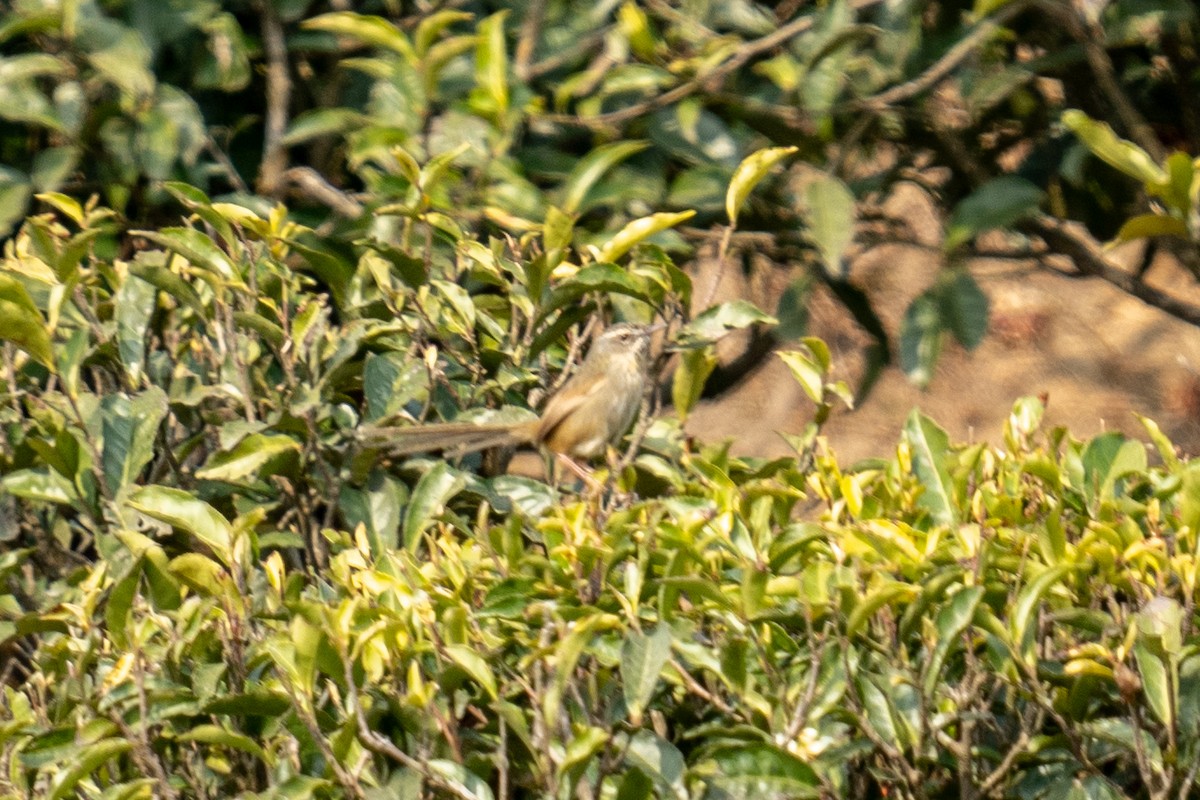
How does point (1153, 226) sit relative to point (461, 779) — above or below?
above

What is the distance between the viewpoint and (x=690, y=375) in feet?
11.4

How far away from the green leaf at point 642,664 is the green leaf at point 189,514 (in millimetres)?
784

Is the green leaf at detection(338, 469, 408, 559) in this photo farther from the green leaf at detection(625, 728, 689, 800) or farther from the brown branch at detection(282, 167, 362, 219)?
the brown branch at detection(282, 167, 362, 219)

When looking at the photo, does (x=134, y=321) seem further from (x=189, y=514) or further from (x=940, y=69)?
(x=940, y=69)

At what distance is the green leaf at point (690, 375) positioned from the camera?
11.2 feet

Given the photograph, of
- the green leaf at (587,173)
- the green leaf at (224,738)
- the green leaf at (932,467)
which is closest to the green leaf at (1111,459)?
the green leaf at (932,467)

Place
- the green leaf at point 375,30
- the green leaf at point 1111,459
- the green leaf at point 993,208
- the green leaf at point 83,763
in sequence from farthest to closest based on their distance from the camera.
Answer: the green leaf at point 375,30 → the green leaf at point 993,208 → the green leaf at point 1111,459 → the green leaf at point 83,763

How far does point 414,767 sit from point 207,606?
1.82ft

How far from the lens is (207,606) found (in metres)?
2.76

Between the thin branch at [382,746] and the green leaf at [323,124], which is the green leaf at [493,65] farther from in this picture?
the thin branch at [382,746]

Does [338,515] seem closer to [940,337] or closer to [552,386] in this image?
[552,386]

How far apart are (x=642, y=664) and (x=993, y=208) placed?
1927mm

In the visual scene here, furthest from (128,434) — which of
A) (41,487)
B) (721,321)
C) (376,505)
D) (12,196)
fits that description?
(12,196)

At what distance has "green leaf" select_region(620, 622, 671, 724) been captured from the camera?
2.34 meters
